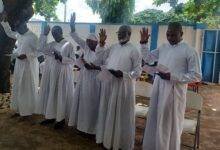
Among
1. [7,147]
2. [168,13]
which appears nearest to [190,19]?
[168,13]

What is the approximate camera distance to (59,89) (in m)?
6.70

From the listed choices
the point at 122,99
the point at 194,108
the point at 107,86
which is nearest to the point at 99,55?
the point at 107,86

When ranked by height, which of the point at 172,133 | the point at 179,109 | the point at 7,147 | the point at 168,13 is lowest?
the point at 7,147

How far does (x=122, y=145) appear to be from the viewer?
220 inches

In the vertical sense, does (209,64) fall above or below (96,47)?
below

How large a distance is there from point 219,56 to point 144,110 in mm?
10627

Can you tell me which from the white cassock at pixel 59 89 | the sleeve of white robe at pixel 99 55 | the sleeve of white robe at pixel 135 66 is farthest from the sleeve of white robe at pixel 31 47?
the sleeve of white robe at pixel 135 66

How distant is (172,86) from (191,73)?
13.7 inches

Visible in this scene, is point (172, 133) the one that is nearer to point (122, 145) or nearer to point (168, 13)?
point (122, 145)

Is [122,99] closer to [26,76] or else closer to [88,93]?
[88,93]

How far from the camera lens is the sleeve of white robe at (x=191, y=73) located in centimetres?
471

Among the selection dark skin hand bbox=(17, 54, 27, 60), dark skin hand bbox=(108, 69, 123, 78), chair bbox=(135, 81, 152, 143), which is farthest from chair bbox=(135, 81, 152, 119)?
dark skin hand bbox=(17, 54, 27, 60)

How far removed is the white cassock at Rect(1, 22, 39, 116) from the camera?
701 centimetres

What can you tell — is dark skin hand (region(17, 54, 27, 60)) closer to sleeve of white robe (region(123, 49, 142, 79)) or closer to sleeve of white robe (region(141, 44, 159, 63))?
sleeve of white robe (region(123, 49, 142, 79))
